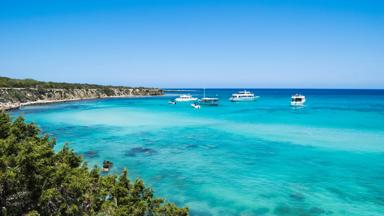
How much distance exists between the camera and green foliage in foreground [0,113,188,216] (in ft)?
36.1

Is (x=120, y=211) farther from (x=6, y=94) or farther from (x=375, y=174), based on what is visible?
(x=6, y=94)

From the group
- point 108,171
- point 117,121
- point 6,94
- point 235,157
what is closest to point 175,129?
point 117,121

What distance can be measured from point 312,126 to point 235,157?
89.5ft

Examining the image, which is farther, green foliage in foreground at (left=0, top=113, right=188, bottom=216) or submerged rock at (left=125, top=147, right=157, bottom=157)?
submerged rock at (left=125, top=147, right=157, bottom=157)

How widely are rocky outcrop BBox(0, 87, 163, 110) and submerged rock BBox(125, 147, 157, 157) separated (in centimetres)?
4477

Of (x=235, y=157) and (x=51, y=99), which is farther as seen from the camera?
(x=51, y=99)

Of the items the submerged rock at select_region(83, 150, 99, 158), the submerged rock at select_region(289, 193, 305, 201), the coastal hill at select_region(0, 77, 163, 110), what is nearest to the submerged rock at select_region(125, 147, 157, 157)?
the submerged rock at select_region(83, 150, 99, 158)

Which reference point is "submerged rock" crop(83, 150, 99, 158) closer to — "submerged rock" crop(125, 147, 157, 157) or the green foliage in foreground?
"submerged rock" crop(125, 147, 157, 157)

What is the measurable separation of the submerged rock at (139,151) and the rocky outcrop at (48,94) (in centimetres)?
4477

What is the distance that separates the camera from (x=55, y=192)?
11398 mm

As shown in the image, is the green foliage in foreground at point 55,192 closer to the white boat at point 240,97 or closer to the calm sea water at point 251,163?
the calm sea water at point 251,163

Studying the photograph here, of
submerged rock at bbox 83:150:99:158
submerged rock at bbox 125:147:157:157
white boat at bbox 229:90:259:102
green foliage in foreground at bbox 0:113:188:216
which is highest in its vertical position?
green foliage in foreground at bbox 0:113:188:216

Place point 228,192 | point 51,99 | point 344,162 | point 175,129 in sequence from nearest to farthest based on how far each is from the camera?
point 228,192, point 344,162, point 175,129, point 51,99

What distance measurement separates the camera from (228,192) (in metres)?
23.2
